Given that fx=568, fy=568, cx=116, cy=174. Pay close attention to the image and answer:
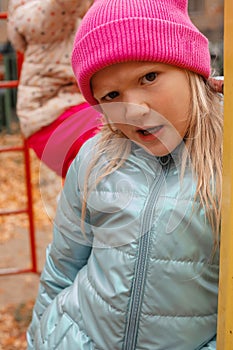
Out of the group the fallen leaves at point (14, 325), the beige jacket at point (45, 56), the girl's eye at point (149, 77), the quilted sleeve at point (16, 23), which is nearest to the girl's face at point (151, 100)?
the girl's eye at point (149, 77)

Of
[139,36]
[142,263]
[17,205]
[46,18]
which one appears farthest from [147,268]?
[17,205]

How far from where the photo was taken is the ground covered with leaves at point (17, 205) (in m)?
1.62

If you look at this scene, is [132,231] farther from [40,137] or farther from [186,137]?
[40,137]

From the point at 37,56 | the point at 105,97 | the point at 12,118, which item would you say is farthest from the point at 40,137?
the point at 12,118

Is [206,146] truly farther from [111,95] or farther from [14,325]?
[14,325]

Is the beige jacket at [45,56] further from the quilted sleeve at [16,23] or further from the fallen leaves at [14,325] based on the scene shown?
the fallen leaves at [14,325]

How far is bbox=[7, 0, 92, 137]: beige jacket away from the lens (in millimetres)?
2135

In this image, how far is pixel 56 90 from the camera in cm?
220

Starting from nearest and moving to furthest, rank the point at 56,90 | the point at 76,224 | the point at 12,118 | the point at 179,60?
the point at 179,60 < the point at 76,224 < the point at 56,90 < the point at 12,118

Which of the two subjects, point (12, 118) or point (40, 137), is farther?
point (12, 118)

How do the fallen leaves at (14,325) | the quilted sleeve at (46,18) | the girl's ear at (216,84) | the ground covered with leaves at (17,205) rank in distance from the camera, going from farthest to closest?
the fallen leaves at (14,325) < the quilted sleeve at (46,18) < the ground covered with leaves at (17,205) < the girl's ear at (216,84)

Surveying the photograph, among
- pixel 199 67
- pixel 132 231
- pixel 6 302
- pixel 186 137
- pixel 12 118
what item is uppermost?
pixel 199 67

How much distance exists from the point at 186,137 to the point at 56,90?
1209mm

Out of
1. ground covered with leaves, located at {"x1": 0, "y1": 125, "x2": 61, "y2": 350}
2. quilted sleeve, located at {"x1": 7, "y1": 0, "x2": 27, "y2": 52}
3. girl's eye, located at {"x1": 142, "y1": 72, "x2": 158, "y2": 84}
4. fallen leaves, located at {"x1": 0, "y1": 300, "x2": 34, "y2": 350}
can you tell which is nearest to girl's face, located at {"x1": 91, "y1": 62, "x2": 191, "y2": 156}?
girl's eye, located at {"x1": 142, "y1": 72, "x2": 158, "y2": 84}
